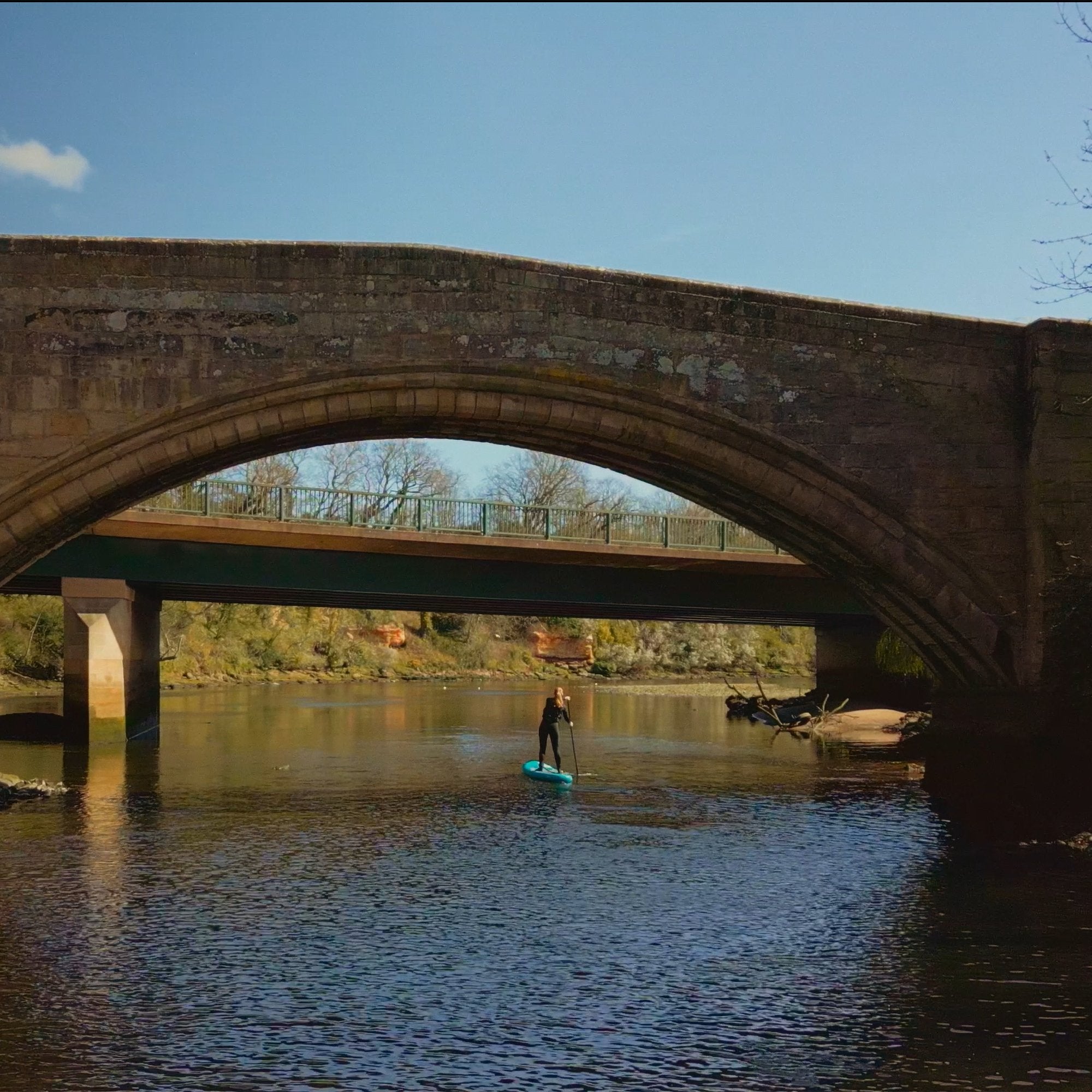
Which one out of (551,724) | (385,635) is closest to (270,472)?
(385,635)

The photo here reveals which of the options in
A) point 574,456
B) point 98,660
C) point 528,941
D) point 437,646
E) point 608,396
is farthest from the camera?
point 437,646

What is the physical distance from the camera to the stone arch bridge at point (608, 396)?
12.4 m

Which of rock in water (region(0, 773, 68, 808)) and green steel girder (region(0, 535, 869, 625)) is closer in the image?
rock in water (region(0, 773, 68, 808))

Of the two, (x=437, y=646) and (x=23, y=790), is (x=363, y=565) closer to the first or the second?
(x=23, y=790)

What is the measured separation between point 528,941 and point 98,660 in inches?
632

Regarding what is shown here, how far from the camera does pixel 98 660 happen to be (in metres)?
23.1

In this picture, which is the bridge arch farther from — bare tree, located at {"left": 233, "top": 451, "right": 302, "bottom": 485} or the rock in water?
bare tree, located at {"left": 233, "top": 451, "right": 302, "bottom": 485}

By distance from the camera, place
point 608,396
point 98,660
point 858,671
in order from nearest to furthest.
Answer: point 608,396, point 98,660, point 858,671

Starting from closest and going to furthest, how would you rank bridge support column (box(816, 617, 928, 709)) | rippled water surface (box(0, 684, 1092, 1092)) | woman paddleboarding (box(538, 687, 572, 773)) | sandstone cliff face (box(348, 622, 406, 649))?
rippled water surface (box(0, 684, 1092, 1092)) < woman paddleboarding (box(538, 687, 572, 773)) < bridge support column (box(816, 617, 928, 709)) < sandstone cliff face (box(348, 622, 406, 649))

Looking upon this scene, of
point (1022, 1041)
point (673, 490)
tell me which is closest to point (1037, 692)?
point (673, 490)

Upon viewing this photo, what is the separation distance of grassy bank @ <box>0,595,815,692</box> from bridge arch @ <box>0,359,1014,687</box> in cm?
3340

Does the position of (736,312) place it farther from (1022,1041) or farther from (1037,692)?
(1022,1041)

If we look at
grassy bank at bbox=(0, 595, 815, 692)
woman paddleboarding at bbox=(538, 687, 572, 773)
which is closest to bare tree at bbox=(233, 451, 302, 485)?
grassy bank at bbox=(0, 595, 815, 692)

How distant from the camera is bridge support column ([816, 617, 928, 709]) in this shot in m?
30.8
